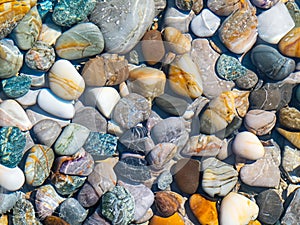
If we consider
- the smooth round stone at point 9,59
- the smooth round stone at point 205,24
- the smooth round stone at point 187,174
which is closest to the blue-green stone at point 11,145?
the smooth round stone at point 9,59

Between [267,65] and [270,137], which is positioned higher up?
[267,65]

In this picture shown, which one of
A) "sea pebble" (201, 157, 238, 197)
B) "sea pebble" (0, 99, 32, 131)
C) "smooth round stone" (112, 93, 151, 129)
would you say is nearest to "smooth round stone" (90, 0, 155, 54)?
"smooth round stone" (112, 93, 151, 129)

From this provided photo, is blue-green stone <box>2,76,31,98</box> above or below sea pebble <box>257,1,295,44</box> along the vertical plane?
below

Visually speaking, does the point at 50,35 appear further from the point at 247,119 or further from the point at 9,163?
the point at 247,119

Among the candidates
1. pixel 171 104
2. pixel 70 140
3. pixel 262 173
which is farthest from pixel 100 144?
pixel 262 173

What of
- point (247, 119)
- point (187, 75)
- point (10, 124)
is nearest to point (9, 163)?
point (10, 124)

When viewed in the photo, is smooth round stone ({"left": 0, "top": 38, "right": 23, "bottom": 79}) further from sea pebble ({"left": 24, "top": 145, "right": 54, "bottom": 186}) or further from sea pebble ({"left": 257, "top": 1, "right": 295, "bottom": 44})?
sea pebble ({"left": 257, "top": 1, "right": 295, "bottom": 44})

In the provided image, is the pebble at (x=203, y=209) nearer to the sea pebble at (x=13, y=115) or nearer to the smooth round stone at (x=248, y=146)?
the smooth round stone at (x=248, y=146)
